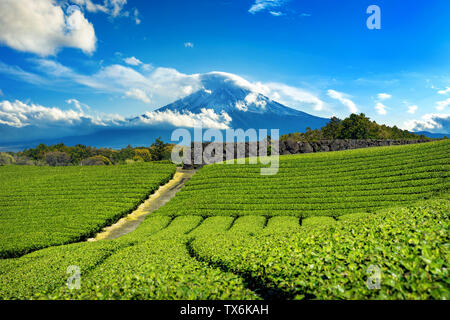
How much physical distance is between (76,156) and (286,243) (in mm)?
93815

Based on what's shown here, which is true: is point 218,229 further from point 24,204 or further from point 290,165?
point 24,204

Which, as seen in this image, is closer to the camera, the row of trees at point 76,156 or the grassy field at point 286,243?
the grassy field at point 286,243

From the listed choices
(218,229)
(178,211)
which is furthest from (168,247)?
(178,211)

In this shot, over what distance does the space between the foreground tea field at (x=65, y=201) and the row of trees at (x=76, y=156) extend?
3081cm

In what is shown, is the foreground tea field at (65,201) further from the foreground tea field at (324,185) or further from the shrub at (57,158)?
the shrub at (57,158)

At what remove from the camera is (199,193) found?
2623cm

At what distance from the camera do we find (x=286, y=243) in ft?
25.2

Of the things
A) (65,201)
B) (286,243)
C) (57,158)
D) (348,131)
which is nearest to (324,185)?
(286,243)

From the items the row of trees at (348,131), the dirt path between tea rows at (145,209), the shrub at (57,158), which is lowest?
the dirt path between tea rows at (145,209)

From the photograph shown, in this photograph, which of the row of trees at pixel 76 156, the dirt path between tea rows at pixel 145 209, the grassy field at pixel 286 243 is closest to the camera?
the grassy field at pixel 286 243

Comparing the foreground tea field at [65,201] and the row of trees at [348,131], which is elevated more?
the row of trees at [348,131]

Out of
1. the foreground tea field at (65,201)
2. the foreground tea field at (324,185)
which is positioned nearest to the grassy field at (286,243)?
the foreground tea field at (324,185)

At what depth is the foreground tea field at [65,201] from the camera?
17938 mm

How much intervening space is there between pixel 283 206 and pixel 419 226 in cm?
1545
